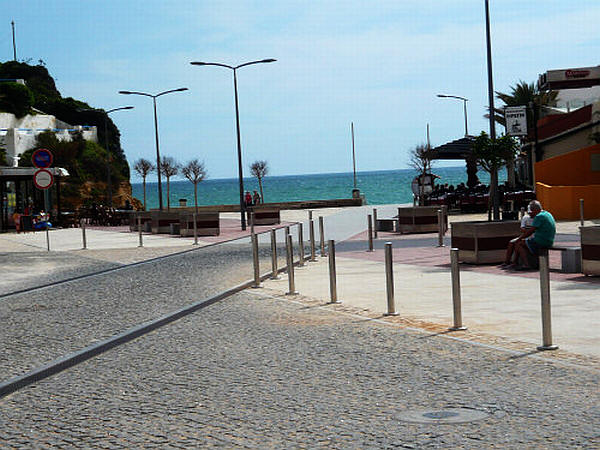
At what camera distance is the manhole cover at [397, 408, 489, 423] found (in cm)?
593

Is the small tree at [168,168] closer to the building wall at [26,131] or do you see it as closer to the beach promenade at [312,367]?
the building wall at [26,131]

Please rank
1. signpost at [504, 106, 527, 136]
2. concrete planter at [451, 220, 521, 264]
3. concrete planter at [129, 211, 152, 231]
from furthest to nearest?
concrete planter at [129, 211, 152, 231], signpost at [504, 106, 527, 136], concrete planter at [451, 220, 521, 264]

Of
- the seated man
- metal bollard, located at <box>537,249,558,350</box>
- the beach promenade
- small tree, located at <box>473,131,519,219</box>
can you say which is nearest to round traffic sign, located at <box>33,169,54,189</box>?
small tree, located at <box>473,131,519,219</box>

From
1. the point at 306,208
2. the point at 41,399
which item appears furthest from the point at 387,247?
the point at 306,208

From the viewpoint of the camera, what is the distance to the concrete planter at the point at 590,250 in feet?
46.4

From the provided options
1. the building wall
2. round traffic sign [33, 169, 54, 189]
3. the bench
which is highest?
the building wall

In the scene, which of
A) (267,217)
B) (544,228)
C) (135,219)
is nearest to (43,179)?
(135,219)

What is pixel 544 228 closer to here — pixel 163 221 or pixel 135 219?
pixel 163 221

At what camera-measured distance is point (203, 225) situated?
116 feet

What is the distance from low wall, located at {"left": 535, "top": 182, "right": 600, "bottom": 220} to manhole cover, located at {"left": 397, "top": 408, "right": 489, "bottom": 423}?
1180 inches

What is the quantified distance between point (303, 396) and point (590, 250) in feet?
28.3

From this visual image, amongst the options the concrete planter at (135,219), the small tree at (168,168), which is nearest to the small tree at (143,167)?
the small tree at (168,168)

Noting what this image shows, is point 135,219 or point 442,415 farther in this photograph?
point 135,219

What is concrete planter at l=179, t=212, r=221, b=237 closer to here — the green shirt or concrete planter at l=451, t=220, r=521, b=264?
concrete planter at l=451, t=220, r=521, b=264
